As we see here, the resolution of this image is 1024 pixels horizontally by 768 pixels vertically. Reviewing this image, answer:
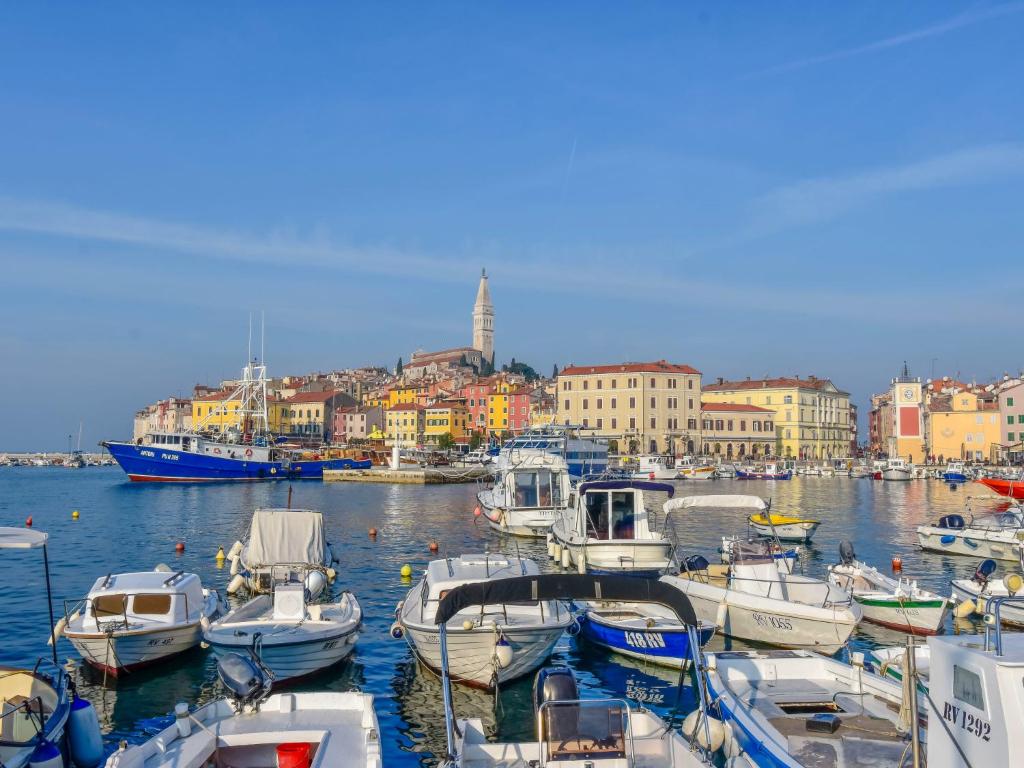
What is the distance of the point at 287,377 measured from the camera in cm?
17662

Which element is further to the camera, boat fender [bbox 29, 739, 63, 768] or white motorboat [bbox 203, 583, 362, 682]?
white motorboat [bbox 203, 583, 362, 682]

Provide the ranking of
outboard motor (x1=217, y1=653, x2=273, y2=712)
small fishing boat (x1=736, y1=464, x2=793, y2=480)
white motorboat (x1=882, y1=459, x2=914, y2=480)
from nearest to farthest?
outboard motor (x1=217, y1=653, x2=273, y2=712), white motorboat (x1=882, y1=459, x2=914, y2=480), small fishing boat (x1=736, y1=464, x2=793, y2=480)

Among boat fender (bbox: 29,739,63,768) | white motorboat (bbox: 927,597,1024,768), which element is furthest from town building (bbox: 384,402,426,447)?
white motorboat (bbox: 927,597,1024,768)

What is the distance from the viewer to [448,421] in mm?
130875

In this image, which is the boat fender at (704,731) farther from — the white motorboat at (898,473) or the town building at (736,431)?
the town building at (736,431)

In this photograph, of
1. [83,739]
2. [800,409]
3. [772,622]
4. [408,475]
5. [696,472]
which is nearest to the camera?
[83,739]

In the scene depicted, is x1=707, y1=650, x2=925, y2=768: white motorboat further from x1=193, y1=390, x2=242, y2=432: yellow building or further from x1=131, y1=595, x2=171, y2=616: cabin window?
x1=193, y1=390, x2=242, y2=432: yellow building

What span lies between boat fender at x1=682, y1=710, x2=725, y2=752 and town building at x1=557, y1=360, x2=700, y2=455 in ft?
324

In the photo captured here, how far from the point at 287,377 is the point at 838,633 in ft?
554

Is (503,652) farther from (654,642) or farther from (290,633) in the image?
(290,633)

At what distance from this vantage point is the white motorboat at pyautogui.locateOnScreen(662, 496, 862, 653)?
53.8 ft

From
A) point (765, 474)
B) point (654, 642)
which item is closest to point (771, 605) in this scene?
point (654, 642)

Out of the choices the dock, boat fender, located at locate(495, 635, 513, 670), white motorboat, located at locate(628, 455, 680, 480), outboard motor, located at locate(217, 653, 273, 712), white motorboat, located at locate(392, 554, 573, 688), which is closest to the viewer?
outboard motor, located at locate(217, 653, 273, 712)

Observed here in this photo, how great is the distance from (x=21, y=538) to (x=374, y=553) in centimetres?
2235
